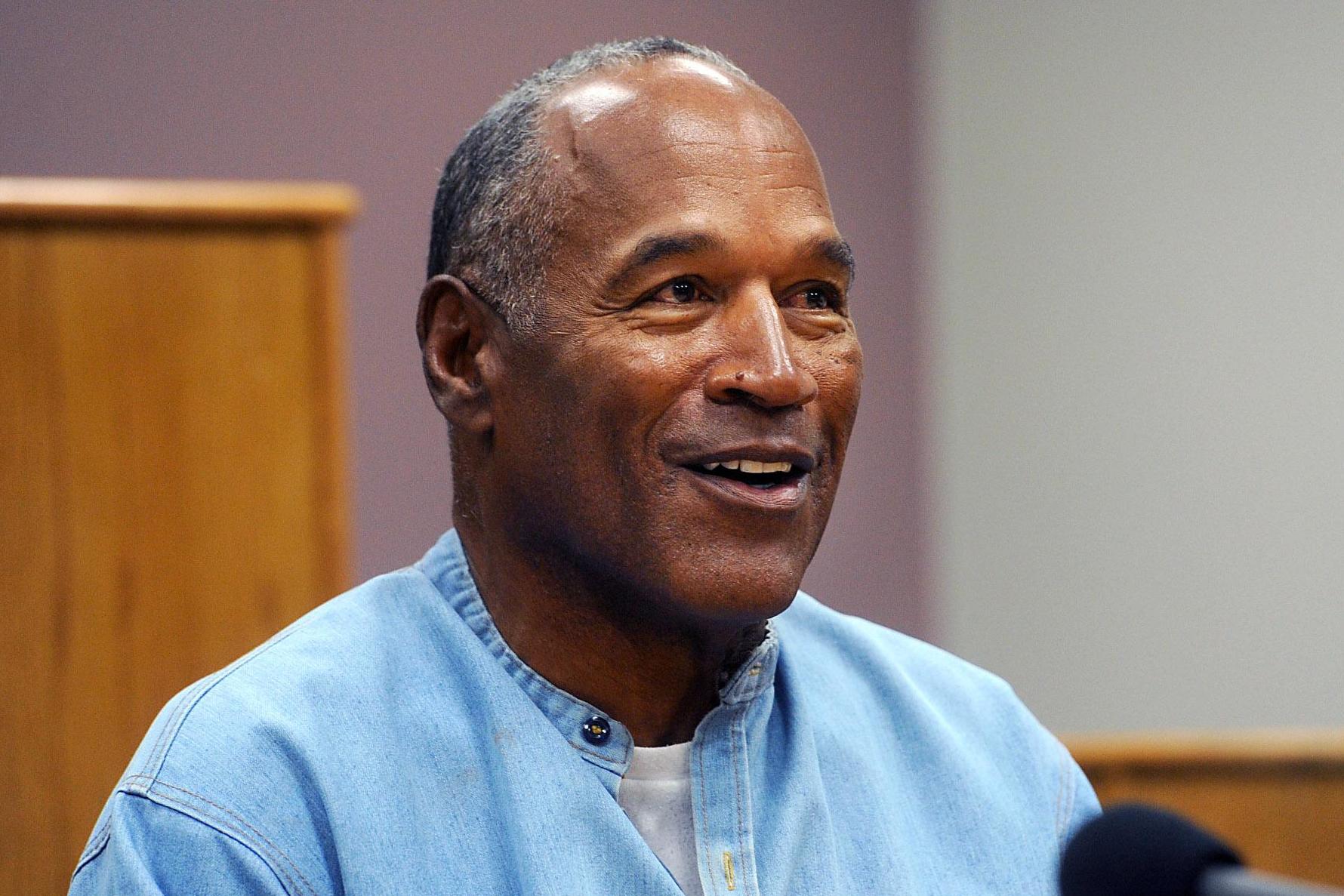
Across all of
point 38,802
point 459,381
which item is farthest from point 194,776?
point 38,802

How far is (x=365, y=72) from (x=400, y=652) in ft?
6.03

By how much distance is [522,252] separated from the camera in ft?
4.55

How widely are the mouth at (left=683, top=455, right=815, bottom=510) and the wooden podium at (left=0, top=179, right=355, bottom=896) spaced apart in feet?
3.27

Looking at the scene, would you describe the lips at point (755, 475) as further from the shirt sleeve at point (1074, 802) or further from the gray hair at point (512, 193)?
the shirt sleeve at point (1074, 802)

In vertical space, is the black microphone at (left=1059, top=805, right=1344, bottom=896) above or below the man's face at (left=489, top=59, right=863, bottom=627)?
below

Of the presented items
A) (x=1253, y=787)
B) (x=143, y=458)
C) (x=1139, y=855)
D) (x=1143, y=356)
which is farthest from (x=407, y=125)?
(x=1139, y=855)

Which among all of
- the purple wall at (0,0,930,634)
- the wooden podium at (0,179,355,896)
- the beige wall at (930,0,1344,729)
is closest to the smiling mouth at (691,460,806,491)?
the wooden podium at (0,179,355,896)

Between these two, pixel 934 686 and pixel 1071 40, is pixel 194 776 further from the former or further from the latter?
pixel 1071 40

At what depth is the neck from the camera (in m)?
1.37

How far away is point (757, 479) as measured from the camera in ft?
4.39

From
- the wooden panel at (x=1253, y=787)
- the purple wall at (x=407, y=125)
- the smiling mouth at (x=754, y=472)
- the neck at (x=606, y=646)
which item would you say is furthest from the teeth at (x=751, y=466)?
the purple wall at (x=407, y=125)

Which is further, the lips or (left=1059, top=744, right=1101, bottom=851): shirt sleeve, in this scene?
(left=1059, top=744, right=1101, bottom=851): shirt sleeve

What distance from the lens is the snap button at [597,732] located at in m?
1.33

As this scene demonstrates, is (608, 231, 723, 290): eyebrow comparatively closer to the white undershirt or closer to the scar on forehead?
the scar on forehead
